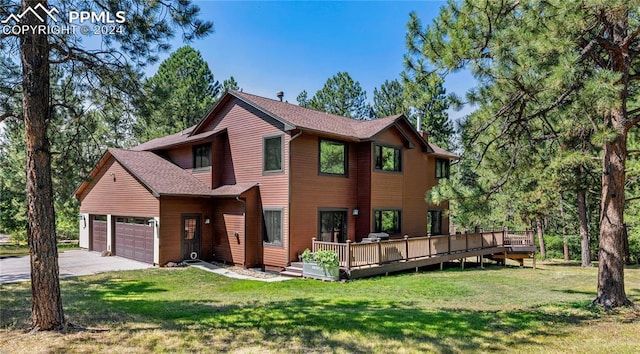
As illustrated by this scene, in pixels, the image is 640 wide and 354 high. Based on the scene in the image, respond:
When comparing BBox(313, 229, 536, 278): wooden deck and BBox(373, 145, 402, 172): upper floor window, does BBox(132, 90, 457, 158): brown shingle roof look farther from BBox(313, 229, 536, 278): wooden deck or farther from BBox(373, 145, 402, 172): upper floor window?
BBox(313, 229, 536, 278): wooden deck

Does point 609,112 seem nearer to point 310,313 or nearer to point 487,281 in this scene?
point 310,313

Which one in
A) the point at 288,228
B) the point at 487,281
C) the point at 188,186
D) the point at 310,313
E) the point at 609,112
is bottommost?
the point at 487,281

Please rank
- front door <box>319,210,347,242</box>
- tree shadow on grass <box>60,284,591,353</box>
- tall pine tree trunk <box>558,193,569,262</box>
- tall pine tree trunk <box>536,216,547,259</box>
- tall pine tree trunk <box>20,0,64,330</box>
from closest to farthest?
tree shadow on grass <box>60,284,591,353</box>, tall pine tree trunk <box>20,0,64,330</box>, front door <box>319,210,347,242</box>, tall pine tree trunk <box>558,193,569,262</box>, tall pine tree trunk <box>536,216,547,259</box>

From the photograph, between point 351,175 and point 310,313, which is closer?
point 310,313

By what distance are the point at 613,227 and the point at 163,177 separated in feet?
49.4

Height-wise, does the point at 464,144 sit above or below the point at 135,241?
above

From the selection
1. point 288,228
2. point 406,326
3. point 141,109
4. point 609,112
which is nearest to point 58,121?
point 141,109

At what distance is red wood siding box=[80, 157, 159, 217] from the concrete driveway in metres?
1.97

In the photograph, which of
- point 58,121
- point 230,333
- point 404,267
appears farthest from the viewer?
point 404,267

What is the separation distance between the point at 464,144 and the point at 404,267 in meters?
7.20

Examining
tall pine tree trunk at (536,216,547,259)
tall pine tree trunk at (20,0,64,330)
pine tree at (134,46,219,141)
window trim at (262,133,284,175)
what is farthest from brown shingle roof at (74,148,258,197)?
tall pine tree trunk at (536,216,547,259)

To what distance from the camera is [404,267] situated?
15336 mm

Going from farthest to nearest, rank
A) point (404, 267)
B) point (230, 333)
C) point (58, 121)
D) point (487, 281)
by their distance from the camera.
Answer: point (404, 267), point (487, 281), point (58, 121), point (230, 333)

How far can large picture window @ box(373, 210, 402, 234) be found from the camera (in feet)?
55.8
